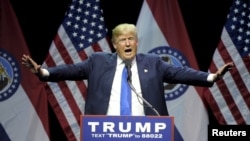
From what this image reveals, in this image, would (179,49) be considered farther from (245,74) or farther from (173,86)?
(245,74)

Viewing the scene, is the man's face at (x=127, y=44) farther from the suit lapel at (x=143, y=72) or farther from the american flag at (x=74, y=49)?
the american flag at (x=74, y=49)

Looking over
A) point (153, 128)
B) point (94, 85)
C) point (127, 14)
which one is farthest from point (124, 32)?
point (127, 14)

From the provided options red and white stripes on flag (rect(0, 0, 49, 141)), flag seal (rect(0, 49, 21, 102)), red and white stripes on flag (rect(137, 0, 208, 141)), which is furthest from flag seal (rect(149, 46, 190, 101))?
flag seal (rect(0, 49, 21, 102))

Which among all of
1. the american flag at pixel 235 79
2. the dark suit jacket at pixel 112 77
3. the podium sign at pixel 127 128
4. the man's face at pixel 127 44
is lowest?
the american flag at pixel 235 79

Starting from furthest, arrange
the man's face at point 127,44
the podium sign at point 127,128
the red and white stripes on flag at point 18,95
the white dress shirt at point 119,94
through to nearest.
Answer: the red and white stripes on flag at point 18,95 → the man's face at point 127,44 → the white dress shirt at point 119,94 → the podium sign at point 127,128

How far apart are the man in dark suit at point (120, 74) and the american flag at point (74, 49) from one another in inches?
85.6

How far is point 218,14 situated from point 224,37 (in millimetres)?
239

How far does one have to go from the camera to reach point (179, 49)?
5168mm

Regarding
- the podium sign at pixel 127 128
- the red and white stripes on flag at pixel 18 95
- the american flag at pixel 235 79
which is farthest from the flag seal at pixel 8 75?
the podium sign at pixel 127 128

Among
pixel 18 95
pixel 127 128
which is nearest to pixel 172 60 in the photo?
pixel 18 95

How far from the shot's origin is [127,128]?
2400 millimetres

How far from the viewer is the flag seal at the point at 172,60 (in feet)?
16.9

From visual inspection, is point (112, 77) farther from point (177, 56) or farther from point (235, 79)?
point (235, 79)

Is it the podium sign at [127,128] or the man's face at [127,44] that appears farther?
the man's face at [127,44]
